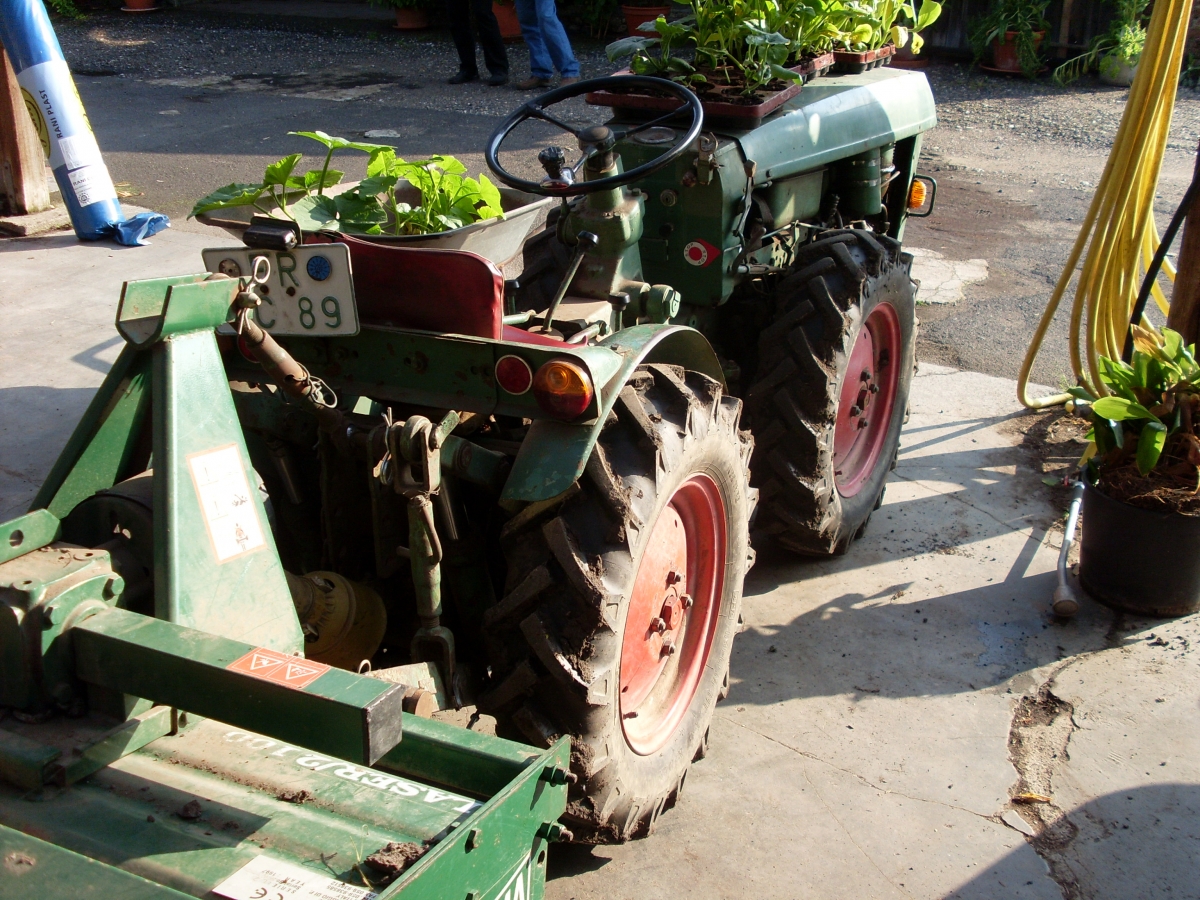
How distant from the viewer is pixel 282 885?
1.50 m

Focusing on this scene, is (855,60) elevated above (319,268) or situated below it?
above

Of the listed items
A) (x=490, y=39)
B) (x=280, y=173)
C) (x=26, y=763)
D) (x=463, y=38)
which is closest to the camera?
(x=26, y=763)

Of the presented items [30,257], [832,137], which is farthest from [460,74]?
[832,137]

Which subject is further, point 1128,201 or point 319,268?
point 1128,201

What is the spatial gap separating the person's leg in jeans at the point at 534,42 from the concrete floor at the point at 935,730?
7.53 m

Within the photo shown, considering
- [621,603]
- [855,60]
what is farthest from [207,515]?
[855,60]

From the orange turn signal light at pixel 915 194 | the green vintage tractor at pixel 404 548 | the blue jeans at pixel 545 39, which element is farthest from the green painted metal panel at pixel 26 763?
the blue jeans at pixel 545 39

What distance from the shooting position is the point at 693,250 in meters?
3.38

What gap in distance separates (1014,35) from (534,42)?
551 centimetres

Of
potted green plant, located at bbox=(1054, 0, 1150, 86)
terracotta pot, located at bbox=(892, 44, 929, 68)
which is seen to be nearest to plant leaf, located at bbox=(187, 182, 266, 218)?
terracotta pot, located at bbox=(892, 44, 929, 68)

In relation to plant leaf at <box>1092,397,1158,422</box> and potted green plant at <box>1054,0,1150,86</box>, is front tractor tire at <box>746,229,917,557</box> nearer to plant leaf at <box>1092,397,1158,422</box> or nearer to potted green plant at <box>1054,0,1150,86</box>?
plant leaf at <box>1092,397,1158,422</box>

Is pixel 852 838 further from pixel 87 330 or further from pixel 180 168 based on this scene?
pixel 180 168

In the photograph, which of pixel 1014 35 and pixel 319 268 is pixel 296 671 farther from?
pixel 1014 35

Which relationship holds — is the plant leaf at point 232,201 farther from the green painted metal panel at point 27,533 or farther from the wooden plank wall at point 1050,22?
the wooden plank wall at point 1050,22
